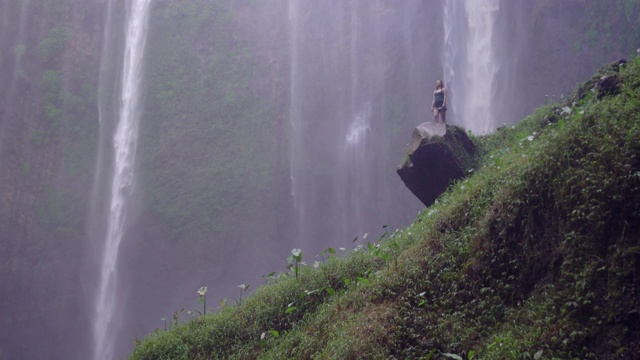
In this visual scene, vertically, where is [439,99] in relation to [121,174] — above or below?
below

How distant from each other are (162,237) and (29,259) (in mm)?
5040

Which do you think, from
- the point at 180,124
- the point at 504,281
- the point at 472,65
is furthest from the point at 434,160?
the point at 180,124

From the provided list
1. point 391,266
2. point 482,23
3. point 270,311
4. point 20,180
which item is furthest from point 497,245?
point 20,180

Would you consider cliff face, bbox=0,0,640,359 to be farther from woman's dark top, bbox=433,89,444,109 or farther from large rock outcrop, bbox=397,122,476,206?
large rock outcrop, bbox=397,122,476,206

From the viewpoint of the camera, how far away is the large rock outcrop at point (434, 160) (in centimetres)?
1007

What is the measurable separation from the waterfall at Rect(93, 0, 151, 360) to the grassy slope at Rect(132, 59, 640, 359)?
16.5 m

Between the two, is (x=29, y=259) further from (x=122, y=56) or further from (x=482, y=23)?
(x=482, y=23)

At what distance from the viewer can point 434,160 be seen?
33.3ft

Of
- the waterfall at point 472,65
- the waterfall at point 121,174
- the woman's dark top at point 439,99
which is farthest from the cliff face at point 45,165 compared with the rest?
the woman's dark top at point 439,99

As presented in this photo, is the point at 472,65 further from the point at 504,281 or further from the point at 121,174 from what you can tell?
the point at 504,281

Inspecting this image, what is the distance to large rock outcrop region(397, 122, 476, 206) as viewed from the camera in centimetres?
1007

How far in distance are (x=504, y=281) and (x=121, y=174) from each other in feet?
69.4

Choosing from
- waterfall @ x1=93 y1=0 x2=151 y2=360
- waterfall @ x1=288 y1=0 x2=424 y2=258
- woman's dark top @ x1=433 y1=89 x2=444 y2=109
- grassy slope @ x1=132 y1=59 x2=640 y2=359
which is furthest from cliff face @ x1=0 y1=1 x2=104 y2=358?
grassy slope @ x1=132 y1=59 x2=640 y2=359

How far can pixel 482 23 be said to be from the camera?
22.7 meters
